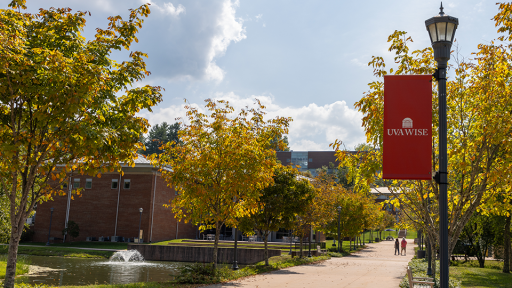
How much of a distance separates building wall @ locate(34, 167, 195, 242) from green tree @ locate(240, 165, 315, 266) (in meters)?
21.3

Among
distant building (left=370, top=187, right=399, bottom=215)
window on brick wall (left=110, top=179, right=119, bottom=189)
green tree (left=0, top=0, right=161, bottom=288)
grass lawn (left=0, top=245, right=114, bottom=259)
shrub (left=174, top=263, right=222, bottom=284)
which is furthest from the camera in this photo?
window on brick wall (left=110, top=179, right=119, bottom=189)

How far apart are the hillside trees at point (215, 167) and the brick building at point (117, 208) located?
84.9 feet

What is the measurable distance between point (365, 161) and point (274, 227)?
47.6 ft

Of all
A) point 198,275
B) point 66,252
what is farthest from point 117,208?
point 198,275

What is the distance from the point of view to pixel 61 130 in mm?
9031

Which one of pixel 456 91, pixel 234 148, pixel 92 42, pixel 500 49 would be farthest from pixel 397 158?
pixel 234 148

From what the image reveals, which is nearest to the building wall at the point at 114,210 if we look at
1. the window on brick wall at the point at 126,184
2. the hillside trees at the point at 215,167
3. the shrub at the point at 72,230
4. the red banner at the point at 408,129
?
the window on brick wall at the point at 126,184

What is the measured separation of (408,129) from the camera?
6.35m

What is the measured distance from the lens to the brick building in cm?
4166

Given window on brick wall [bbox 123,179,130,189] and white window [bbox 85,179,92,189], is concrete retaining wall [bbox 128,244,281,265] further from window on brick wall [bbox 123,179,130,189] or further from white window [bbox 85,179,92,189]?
white window [bbox 85,179,92,189]

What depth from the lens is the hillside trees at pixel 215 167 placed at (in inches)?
613

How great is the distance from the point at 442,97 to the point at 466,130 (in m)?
4.69

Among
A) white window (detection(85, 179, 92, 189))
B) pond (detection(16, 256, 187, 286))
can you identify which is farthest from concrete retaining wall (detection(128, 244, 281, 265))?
white window (detection(85, 179, 92, 189))

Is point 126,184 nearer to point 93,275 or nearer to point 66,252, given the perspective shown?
point 66,252
